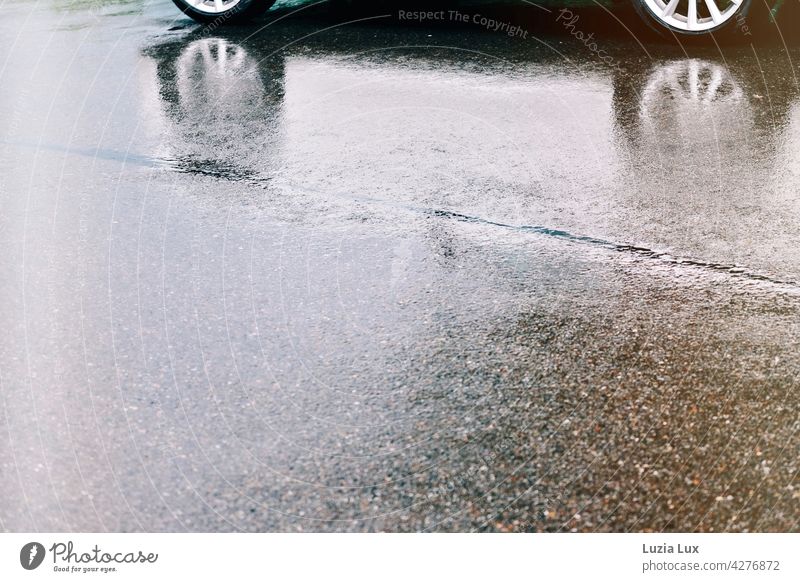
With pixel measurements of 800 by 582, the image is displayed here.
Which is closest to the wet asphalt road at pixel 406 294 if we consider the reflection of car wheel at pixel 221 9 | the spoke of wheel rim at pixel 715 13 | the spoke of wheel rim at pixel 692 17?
the spoke of wheel rim at pixel 692 17

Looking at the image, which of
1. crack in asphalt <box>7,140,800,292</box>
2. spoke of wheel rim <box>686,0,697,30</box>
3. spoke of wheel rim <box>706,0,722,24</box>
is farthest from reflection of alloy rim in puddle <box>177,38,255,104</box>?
spoke of wheel rim <box>706,0,722,24</box>

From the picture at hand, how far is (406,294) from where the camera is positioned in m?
3.42

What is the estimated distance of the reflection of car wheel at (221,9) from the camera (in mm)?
6684

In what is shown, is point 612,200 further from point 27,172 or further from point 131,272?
point 27,172

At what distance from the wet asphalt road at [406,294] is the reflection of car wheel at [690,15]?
194 mm

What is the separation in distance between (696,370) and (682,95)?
2.64 meters

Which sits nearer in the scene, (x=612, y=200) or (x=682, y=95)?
(x=612, y=200)

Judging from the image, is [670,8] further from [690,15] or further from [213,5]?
[213,5]

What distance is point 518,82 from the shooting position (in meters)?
5.43

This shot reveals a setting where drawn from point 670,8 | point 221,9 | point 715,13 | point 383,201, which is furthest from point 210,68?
point 715,13

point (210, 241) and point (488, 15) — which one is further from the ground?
point (488, 15)

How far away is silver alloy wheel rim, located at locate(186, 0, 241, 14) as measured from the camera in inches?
263
